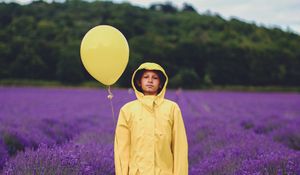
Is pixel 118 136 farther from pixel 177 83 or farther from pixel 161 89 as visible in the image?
pixel 177 83

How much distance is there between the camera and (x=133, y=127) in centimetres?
258

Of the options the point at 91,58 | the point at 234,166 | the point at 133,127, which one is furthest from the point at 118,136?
the point at 234,166

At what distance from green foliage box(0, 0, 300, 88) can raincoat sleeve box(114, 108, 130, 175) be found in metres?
32.8

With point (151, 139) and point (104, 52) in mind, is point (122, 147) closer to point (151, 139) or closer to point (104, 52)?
point (151, 139)

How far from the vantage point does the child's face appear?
2672 millimetres

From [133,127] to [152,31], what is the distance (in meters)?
47.2

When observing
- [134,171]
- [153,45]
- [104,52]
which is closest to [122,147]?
[134,171]

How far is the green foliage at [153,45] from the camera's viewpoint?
35.8 meters

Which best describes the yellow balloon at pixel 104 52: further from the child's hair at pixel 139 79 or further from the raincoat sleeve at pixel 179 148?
the raincoat sleeve at pixel 179 148

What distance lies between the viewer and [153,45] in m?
42.6

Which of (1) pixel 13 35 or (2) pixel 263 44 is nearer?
(1) pixel 13 35

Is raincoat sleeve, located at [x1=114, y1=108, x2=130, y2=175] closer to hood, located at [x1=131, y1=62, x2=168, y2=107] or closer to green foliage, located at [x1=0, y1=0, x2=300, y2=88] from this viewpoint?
hood, located at [x1=131, y1=62, x2=168, y2=107]

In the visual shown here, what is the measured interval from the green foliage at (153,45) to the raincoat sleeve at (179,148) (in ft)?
108

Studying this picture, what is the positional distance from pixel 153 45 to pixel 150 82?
40.2m
